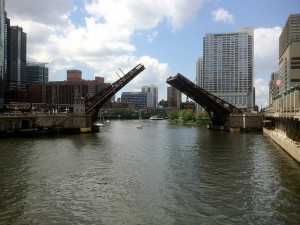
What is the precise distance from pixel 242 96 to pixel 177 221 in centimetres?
17895

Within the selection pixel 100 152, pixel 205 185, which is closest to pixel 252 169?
pixel 205 185

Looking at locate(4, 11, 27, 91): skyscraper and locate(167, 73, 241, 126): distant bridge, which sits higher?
locate(4, 11, 27, 91): skyscraper

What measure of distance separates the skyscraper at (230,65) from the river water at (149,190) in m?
162

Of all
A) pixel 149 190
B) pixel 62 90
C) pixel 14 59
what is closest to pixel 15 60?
pixel 14 59


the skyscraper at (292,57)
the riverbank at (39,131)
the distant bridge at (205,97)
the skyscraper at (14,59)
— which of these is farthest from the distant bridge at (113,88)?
the skyscraper at (14,59)

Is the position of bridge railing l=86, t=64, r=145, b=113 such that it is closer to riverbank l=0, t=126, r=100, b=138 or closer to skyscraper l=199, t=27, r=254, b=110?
riverbank l=0, t=126, r=100, b=138

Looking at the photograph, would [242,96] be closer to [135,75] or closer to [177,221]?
[135,75]

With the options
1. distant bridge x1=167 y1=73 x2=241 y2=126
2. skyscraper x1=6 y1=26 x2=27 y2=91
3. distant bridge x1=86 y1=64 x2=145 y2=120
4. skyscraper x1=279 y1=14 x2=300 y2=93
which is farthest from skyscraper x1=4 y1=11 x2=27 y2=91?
skyscraper x1=279 y1=14 x2=300 y2=93

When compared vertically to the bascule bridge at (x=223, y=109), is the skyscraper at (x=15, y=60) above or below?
above

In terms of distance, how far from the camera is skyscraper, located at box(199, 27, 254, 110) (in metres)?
181

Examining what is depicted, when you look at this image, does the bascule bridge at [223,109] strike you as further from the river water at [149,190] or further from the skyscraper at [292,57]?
the skyscraper at [292,57]

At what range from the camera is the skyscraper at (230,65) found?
181m

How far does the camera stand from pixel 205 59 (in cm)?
18612

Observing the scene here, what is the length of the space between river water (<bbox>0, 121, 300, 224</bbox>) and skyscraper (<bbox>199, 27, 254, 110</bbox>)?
161657mm
